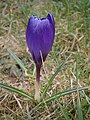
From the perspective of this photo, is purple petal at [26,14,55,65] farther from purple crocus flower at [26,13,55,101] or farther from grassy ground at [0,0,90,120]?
grassy ground at [0,0,90,120]

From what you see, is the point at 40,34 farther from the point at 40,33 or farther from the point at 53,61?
the point at 53,61

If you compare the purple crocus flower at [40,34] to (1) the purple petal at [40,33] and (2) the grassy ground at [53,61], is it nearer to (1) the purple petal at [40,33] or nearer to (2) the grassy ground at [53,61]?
(1) the purple petal at [40,33]

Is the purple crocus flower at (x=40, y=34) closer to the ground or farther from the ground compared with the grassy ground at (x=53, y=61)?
farther from the ground

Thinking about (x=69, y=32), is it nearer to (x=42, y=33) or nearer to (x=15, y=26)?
(x=15, y=26)

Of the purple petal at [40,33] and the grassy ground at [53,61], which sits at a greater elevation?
the purple petal at [40,33]

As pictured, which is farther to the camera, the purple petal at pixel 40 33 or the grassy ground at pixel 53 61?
the grassy ground at pixel 53 61

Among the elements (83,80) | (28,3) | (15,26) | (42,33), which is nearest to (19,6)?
(28,3)

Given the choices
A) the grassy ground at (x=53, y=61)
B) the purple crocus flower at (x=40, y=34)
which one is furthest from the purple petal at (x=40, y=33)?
the grassy ground at (x=53, y=61)

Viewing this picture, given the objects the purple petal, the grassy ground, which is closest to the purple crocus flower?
the purple petal
